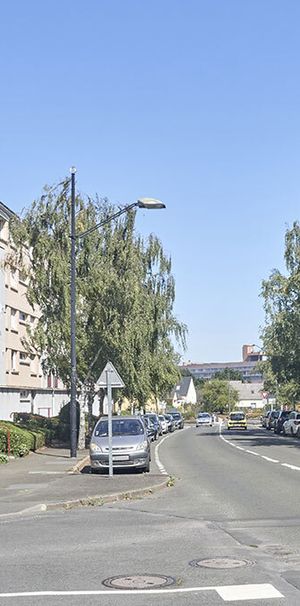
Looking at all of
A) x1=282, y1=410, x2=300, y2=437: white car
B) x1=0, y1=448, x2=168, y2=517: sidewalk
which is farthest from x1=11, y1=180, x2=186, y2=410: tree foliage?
x1=282, y1=410, x2=300, y2=437: white car

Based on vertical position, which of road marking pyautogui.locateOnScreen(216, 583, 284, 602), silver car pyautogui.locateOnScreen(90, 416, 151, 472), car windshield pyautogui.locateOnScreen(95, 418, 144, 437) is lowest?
road marking pyautogui.locateOnScreen(216, 583, 284, 602)

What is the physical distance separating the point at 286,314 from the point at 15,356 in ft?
49.6

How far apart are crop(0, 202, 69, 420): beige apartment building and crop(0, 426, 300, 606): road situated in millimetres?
23586

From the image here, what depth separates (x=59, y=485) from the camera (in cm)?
1873

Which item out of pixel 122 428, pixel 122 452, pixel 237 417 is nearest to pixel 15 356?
pixel 122 428

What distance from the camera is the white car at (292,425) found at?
51.9 meters

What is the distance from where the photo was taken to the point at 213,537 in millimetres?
11281

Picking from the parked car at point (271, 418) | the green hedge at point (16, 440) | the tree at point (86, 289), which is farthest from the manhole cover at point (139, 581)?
the parked car at point (271, 418)

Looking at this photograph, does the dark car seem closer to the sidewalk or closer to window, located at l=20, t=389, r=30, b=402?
window, located at l=20, t=389, r=30, b=402

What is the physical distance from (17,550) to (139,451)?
39.2 feet

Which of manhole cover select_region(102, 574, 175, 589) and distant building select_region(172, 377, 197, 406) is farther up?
distant building select_region(172, 377, 197, 406)

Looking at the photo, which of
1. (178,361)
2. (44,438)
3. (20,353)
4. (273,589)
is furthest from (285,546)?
(178,361)

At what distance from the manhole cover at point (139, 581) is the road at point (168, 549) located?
0.23 ft

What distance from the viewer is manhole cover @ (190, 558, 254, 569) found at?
906cm
